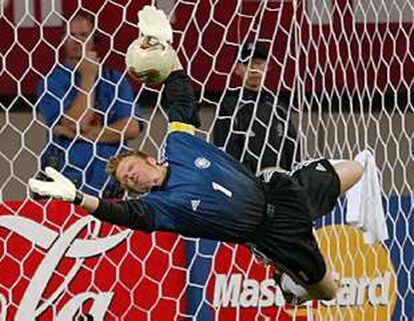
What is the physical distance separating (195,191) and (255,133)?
110cm

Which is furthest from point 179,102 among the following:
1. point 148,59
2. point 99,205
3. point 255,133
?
point 255,133

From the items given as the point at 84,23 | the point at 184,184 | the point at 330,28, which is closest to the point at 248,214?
the point at 184,184

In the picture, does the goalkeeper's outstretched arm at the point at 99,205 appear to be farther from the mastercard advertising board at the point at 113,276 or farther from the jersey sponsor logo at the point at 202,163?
the mastercard advertising board at the point at 113,276

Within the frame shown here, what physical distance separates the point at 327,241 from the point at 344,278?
0.51 feet

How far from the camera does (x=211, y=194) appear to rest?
4273 millimetres

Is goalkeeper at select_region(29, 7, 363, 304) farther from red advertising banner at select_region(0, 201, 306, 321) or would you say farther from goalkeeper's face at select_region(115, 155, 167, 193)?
red advertising banner at select_region(0, 201, 306, 321)

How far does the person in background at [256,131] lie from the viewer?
5.29m

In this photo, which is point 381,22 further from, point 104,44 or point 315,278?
point 315,278

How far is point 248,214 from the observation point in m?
4.33

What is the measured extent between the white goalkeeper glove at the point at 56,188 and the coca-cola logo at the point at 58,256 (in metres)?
0.98

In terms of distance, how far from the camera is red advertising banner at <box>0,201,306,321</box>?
487 cm

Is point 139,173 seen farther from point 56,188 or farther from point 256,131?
point 256,131

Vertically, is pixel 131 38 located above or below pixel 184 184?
above

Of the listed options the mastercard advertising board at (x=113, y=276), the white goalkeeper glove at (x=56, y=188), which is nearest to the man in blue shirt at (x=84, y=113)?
the mastercard advertising board at (x=113, y=276)
